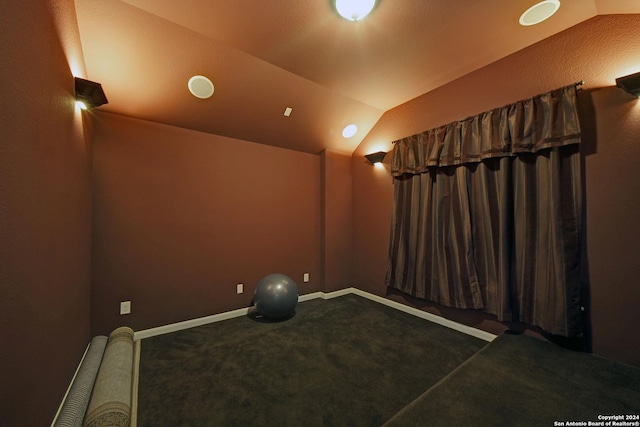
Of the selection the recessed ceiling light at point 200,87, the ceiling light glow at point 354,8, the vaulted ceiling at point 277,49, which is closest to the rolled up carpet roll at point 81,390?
the vaulted ceiling at point 277,49

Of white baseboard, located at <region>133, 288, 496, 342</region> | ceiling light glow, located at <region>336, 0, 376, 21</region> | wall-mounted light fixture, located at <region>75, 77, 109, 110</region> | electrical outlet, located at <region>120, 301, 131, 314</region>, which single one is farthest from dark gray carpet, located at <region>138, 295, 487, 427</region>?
ceiling light glow, located at <region>336, 0, 376, 21</region>

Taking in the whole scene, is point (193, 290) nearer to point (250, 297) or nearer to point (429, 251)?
point (250, 297)

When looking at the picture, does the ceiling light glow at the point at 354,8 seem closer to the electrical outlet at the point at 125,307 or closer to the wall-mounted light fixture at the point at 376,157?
the wall-mounted light fixture at the point at 376,157

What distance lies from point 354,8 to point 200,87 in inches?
66.2

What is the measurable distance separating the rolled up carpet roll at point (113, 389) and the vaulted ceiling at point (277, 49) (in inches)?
90.0

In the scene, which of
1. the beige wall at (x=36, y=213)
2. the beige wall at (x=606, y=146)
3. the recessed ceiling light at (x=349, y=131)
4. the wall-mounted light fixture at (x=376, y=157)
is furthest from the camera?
the recessed ceiling light at (x=349, y=131)

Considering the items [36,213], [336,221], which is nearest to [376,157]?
[336,221]

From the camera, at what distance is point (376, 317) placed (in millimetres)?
3074

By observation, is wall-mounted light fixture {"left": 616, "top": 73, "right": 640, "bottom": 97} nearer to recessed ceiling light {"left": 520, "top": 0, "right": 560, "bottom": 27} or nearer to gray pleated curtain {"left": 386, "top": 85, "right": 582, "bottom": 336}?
gray pleated curtain {"left": 386, "top": 85, "right": 582, "bottom": 336}

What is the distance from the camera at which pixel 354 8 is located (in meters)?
1.79

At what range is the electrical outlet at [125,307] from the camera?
2422 mm

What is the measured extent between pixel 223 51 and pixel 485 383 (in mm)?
3453

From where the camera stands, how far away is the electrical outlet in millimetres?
2422

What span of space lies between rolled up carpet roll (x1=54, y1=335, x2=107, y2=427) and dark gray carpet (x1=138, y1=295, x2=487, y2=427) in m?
0.31
